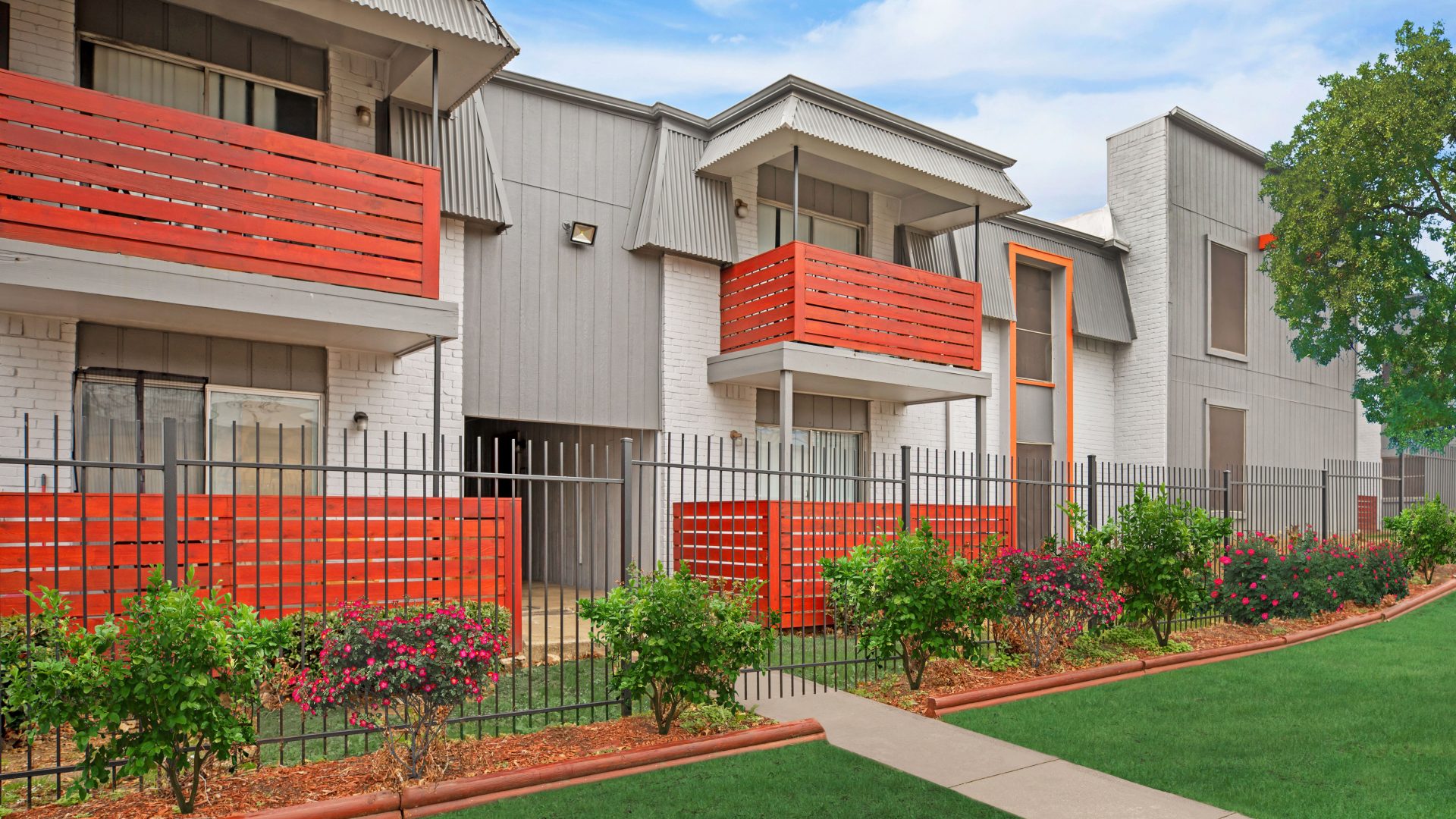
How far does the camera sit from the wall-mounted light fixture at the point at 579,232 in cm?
1310

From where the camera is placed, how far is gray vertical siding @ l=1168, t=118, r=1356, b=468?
20.2 meters

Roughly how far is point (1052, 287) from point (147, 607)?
57.2ft

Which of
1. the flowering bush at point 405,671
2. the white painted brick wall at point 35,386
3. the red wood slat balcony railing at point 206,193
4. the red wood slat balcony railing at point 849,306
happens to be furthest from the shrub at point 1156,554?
the white painted brick wall at point 35,386

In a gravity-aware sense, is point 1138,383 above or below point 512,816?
above

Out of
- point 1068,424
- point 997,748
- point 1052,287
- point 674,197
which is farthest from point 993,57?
point 997,748

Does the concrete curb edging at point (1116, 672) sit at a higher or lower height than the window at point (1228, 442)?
lower

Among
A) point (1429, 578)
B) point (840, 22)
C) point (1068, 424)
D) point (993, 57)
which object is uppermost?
point (840, 22)

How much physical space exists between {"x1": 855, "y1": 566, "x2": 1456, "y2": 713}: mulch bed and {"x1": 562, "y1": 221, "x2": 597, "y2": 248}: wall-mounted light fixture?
7.05 meters

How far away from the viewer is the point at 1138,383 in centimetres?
2023

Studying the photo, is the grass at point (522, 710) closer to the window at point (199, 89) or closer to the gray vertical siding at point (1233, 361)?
the window at point (199, 89)

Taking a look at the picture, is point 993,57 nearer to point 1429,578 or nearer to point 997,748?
point 1429,578

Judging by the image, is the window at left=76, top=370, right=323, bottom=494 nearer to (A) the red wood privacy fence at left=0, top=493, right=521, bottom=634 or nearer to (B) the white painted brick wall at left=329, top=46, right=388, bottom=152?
(A) the red wood privacy fence at left=0, top=493, right=521, bottom=634

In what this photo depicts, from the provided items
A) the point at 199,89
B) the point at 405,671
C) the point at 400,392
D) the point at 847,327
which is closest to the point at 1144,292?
the point at 847,327

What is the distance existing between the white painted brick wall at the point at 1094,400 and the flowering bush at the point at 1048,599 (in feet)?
33.9
